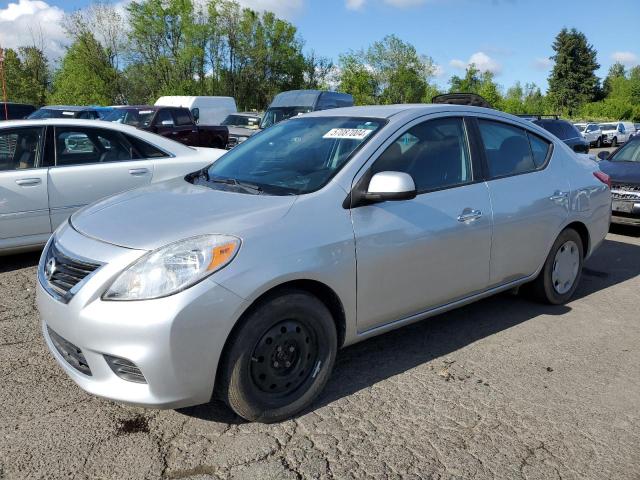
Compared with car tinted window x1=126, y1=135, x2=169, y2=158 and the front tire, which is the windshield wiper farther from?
car tinted window x1=126, y1=135, x2=169, y2=158

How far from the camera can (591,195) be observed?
16.0 feet

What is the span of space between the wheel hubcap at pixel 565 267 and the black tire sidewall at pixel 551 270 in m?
0.03

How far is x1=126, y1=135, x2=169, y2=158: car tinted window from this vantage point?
631 centimetres

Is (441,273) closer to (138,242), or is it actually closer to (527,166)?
(527,166)

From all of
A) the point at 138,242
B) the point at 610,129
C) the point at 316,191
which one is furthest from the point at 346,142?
the point at 610,129

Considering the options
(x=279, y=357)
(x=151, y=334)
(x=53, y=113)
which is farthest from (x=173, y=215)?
(x=53, y=113)

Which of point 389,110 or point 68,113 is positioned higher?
point 389,110

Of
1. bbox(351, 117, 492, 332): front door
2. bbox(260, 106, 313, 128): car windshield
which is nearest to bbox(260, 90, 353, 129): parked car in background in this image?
bbox(260, 106, 313, 128): car windshield

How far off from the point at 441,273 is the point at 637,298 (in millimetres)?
2623

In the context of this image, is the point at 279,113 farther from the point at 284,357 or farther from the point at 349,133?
the point at 284,357

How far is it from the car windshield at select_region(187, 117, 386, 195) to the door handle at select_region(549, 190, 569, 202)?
171cm

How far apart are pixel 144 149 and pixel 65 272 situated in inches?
149

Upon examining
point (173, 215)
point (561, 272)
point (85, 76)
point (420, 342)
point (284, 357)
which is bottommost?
point (420, 342)

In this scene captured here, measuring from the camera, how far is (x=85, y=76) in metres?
40.7
